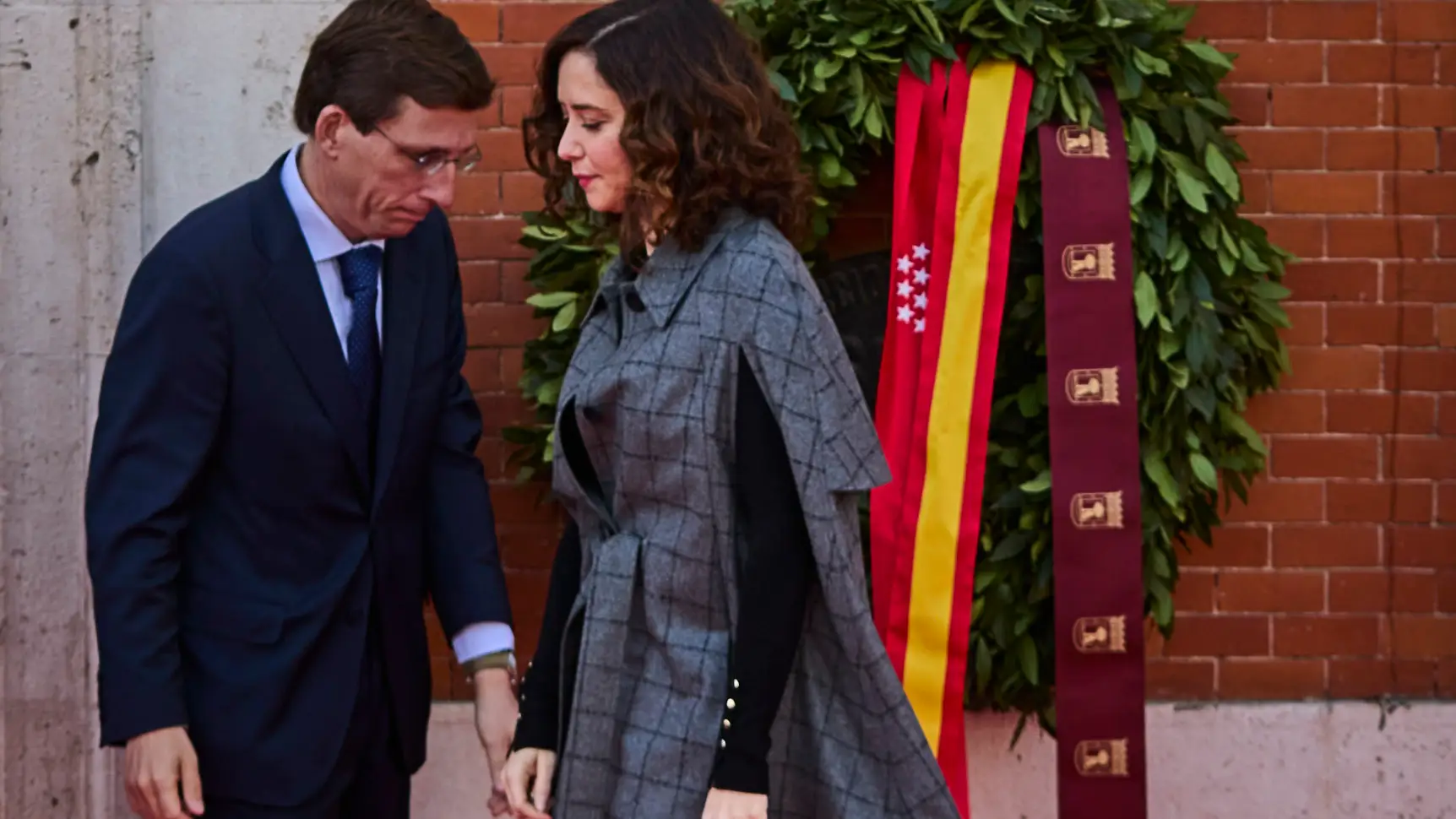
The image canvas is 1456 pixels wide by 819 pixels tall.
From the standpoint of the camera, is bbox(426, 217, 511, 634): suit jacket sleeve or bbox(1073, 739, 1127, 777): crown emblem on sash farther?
bbox(1073, 739, 1127, 777): crown emblem on sash

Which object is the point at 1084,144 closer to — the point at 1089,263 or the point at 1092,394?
the point at 1089,263

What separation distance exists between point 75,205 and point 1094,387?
228 cm

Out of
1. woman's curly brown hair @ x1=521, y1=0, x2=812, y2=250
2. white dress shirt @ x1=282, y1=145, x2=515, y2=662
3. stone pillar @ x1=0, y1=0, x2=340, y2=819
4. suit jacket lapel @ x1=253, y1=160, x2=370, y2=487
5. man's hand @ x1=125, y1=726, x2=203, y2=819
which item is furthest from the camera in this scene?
stone pillar @ x1=0, y1=0, x2=340, y2=819

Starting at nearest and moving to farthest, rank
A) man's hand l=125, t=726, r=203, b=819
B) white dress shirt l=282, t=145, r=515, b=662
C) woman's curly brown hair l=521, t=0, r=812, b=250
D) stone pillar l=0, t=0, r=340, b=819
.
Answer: woman's curly brown hair l=521, t=0, r=812, b=250, man's hand l=125, t=726, r=203, b=819, white dress shirt l=282, t=145, r=515, b=662, stone pillar l=0, t=0, r=340, b=819

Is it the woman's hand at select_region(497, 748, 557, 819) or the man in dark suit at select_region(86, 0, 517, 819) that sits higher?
the man in dark suit at select_region(86, 0, 517, 819)

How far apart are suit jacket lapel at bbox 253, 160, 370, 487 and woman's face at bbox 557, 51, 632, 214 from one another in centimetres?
53

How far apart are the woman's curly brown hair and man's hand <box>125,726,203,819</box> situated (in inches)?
37.7

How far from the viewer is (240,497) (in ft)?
8.13

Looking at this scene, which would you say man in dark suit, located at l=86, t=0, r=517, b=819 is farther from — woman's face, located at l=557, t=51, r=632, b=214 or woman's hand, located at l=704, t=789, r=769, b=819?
woman's hand, located at l=704, t=789, r=769, b=819

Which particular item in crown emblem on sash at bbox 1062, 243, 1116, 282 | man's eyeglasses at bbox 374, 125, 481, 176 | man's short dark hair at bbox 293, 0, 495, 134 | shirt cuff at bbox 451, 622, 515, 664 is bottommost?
shirt cuff at bbox 451, 622, 515, 664

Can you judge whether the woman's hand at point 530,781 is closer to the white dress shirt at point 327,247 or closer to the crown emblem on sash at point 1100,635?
the white dress shirt at point 327,247

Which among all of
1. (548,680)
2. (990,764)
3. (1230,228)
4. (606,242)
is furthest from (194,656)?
(1230,228)

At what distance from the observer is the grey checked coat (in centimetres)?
208

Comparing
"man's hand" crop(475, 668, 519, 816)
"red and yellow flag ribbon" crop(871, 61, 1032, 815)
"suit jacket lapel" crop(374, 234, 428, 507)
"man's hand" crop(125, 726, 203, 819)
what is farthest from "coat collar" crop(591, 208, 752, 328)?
"red and yellow flag ribbon" crop(871, 61, 1032, 815)
